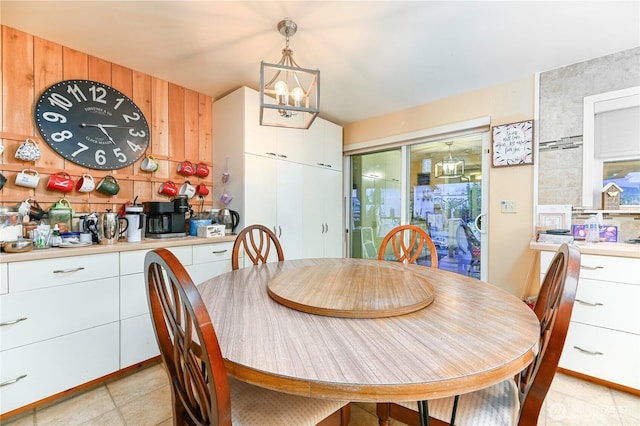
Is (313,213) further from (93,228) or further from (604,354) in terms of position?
(604,354)

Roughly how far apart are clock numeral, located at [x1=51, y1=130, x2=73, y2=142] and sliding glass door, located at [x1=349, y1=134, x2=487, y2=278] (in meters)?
2.98

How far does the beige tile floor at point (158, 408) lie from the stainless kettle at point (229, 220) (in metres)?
1.26

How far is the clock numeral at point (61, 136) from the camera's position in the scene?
2014 mm

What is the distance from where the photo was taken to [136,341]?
1938mm

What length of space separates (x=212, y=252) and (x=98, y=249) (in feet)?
2.55

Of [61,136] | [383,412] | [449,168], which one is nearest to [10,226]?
[61,136]

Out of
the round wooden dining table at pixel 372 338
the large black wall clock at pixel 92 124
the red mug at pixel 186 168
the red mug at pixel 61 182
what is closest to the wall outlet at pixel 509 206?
the round wooden dining table at pixel 372 338

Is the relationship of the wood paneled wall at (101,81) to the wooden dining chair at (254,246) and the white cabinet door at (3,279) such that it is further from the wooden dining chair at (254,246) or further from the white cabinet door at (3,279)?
the wooden dining chair at (254,246)

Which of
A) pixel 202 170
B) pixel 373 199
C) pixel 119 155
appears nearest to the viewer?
pixel 119 155

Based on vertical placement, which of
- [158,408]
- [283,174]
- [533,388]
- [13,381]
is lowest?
[158,408]

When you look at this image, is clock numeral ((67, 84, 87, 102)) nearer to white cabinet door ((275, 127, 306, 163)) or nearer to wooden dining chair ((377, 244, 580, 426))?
white cabinet door ((275, 127, 306, 163))

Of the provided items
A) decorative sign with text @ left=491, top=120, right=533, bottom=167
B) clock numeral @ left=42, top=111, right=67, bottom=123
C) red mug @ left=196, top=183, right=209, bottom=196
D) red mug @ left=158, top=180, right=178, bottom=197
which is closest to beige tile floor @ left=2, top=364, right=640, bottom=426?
red mug @ left=158, top=180, right=178, bottom=197

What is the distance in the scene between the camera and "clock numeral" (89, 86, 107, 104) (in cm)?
218

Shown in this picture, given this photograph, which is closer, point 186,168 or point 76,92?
point 76,92
